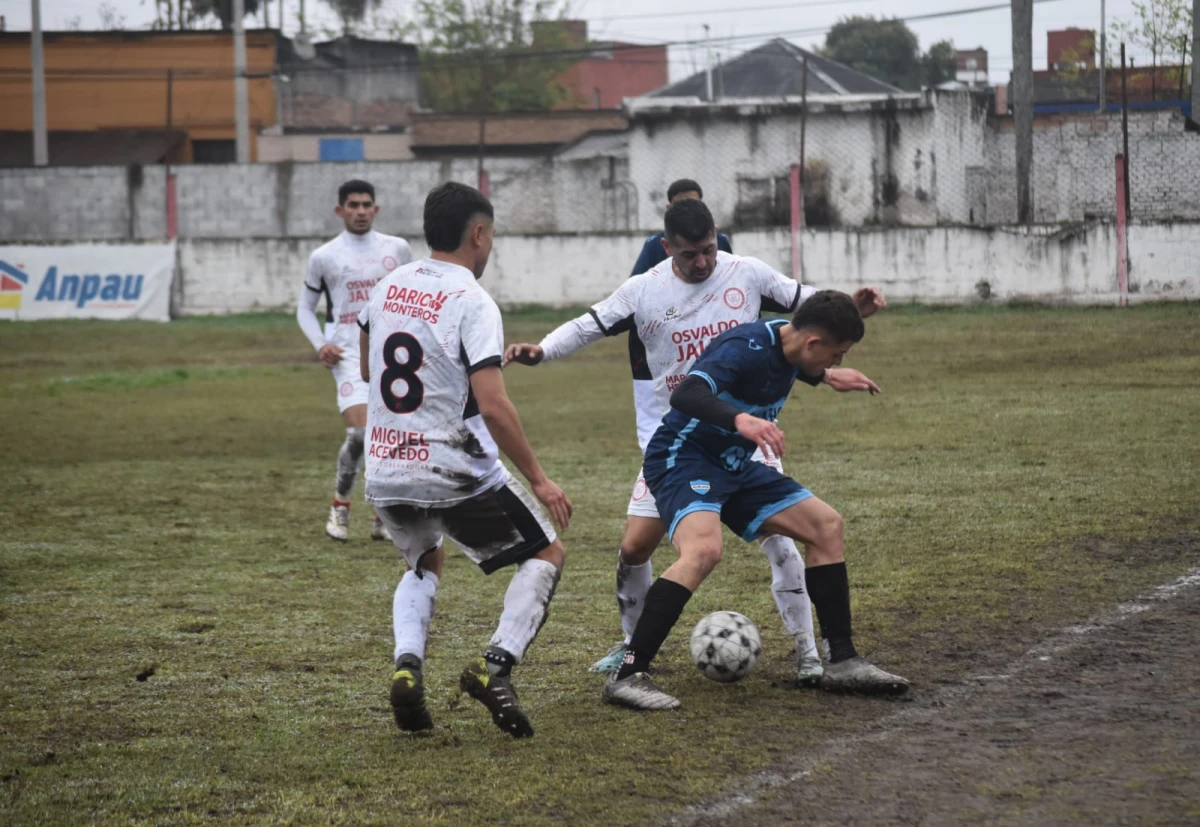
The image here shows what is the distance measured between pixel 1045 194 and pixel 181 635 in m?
16.3

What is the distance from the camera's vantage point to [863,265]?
68.2 ft

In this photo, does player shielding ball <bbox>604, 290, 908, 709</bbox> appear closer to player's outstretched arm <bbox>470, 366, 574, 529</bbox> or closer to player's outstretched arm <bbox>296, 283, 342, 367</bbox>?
player's outstretched arm <bbox>470, 366, 574, 529</bbox>

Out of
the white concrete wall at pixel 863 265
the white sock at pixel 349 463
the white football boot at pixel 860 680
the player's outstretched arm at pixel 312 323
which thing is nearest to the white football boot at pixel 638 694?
the white football boot at pixel 860 680

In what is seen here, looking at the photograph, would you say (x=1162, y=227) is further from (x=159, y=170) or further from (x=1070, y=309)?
(x=159, y=170)

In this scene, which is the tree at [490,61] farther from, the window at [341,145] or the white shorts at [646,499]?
the white shorts at [646,499]

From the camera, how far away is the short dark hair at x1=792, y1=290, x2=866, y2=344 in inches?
205

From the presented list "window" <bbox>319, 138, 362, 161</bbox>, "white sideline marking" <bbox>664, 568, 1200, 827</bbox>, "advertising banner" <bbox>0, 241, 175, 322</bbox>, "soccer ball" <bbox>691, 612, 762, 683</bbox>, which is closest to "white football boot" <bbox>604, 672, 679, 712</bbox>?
"soccer ball" <bbox>691, 612, 762, 683</bbox>

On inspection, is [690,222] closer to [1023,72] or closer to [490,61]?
[1023,72]

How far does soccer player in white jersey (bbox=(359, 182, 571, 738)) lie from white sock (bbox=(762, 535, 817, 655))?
3.37 feet

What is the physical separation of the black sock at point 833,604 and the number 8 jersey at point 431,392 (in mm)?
1282

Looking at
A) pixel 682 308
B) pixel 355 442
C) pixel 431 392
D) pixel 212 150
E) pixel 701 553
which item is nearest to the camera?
pixel 431 392

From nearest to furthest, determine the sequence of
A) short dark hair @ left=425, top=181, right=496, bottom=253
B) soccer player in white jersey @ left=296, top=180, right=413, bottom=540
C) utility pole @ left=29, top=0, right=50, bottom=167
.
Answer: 1. short dark hair @ left=425, top=181, right=496, bottom=253
2. soccer player in white jersey @ left=296, top=180, right=413, bottom=540
3. utility pole @ left=29, top=0, right=50, bottom=167

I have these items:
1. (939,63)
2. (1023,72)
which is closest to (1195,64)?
(1023,72)

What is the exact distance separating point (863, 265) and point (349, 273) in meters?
12.4
